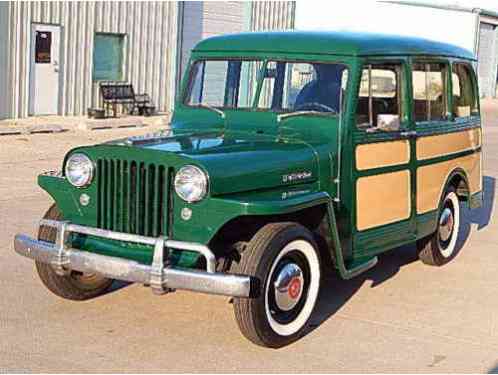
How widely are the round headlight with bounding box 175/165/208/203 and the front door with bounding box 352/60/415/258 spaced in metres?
1.46

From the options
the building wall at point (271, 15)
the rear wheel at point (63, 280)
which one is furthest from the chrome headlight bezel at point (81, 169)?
the building wall at point (271, 15)

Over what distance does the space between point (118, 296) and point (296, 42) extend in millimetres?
2268

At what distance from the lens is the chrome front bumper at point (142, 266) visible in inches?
190

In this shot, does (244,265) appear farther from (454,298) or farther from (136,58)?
(136,58)

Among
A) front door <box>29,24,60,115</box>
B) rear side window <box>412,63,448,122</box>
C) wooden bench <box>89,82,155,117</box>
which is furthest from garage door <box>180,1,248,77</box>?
rear side window <box>412,63,448,122</box>

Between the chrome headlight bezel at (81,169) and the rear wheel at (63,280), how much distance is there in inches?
15.5

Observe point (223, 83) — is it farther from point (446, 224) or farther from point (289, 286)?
point (446, 224)

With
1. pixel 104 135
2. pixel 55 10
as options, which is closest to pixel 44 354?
pixel 104 135

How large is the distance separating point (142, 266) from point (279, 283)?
850 millimetres

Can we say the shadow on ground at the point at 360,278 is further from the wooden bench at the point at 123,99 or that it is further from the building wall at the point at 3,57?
the wooden bench at the point at 123,99

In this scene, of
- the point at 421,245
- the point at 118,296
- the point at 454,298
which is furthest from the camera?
the point at 421,245

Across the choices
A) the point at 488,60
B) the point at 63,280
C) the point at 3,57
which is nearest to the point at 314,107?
the point at 63,280

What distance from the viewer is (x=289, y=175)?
549 cm

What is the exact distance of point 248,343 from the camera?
532cm
